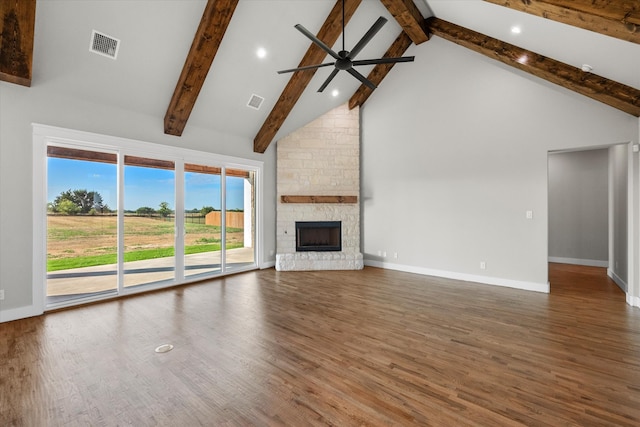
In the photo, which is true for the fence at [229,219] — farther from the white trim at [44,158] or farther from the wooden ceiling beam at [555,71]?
the wooden ceiling beam at [555,71]

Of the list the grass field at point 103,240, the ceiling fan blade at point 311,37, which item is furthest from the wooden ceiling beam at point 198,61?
the grass field at point 103,240

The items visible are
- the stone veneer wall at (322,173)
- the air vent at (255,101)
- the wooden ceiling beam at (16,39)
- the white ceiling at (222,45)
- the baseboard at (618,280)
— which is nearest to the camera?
the wooden ceiling beam at (16,39)

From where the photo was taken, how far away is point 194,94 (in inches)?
177

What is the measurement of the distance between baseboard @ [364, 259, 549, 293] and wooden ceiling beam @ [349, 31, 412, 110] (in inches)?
151

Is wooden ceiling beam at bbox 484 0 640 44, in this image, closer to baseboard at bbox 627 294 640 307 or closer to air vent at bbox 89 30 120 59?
baseboard at bbox 627 294 640 307

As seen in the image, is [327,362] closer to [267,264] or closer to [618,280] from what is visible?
[267,264]

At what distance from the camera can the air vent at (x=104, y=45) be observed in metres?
3.54

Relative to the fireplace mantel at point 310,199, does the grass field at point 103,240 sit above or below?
below

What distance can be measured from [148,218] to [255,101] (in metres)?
2.86

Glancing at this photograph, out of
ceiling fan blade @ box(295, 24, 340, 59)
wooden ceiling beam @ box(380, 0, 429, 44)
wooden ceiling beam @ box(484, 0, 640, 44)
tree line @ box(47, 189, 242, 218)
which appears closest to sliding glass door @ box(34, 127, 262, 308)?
tree line @ box(47, 189, 242, 218)

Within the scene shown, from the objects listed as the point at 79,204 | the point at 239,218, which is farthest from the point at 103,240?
the point at 239,218

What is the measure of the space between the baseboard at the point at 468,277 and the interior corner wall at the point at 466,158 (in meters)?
0.02

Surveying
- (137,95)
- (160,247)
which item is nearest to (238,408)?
(160,247)

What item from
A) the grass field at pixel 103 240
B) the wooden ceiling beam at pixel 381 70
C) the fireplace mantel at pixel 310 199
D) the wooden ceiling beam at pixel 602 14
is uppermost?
the wooden ceiling beam at pixel 381 70
